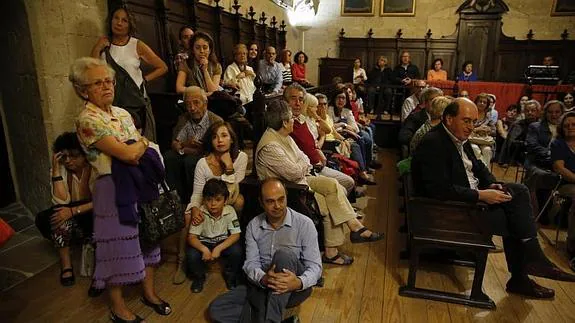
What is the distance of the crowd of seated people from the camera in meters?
1.75

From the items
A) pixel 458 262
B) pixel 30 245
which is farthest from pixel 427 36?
pixel 30 245

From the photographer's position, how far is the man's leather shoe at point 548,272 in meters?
2.36

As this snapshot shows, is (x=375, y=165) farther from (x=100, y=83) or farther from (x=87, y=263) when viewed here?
(x=100, y=83)

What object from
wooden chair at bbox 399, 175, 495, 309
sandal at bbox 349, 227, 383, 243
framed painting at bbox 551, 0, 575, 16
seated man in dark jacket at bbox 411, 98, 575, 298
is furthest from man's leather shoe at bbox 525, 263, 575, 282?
framed painting at bbox 551, 0, 575, 16

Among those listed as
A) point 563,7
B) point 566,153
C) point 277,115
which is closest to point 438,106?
point 566,153

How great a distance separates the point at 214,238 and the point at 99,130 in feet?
3.36

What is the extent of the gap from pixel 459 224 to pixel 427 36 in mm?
8128

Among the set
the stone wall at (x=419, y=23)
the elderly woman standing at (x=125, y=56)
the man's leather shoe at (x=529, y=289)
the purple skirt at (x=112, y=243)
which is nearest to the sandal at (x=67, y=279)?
the purple skirt at (x=112, y=243)

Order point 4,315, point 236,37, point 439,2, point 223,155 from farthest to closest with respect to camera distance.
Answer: point 439,2 < point 236,37 < point 223,155 < point 4,315

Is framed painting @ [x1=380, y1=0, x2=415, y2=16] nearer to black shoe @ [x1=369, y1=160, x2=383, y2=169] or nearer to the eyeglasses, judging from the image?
black shoe @ [x1=369, y1=160, x2=383, y2=169]

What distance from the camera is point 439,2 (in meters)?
Result: 9.08

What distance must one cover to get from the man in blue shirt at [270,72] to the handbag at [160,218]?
3224 mm

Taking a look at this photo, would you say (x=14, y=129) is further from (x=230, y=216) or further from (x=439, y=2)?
(x=439, y=2)

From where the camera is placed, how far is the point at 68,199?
7.45 feet
